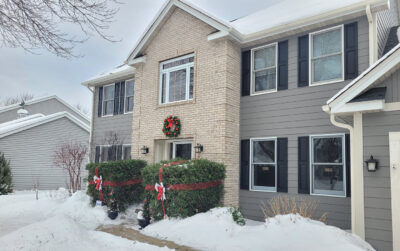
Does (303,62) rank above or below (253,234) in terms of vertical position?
above

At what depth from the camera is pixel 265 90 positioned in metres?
9.29

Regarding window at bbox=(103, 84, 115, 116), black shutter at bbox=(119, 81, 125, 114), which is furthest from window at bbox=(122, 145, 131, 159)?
window at bbox=(103, 84, 115, 116)

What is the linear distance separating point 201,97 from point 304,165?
11.6ft

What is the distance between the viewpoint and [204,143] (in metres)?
9.31

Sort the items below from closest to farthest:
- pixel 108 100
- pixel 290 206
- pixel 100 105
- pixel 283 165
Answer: pixel 290 206, pixel 283 165, pixel 108 100, pixel 100 105

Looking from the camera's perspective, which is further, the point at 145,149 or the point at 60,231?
the point at 145,149

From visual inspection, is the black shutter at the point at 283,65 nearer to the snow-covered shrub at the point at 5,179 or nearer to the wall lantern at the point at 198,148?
the wall lantern at the point at 198,148

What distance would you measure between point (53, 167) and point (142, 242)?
13.6 m

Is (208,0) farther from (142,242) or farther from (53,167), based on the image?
(53,167)

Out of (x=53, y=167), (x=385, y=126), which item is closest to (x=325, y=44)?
(x=385, y=126)

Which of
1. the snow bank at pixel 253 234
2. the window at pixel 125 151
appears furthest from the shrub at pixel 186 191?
the window at pixel 125 151

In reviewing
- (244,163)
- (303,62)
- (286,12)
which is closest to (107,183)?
(244,163)

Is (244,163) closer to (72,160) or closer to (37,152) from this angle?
(72,160)

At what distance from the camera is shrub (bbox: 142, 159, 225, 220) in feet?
25.1
